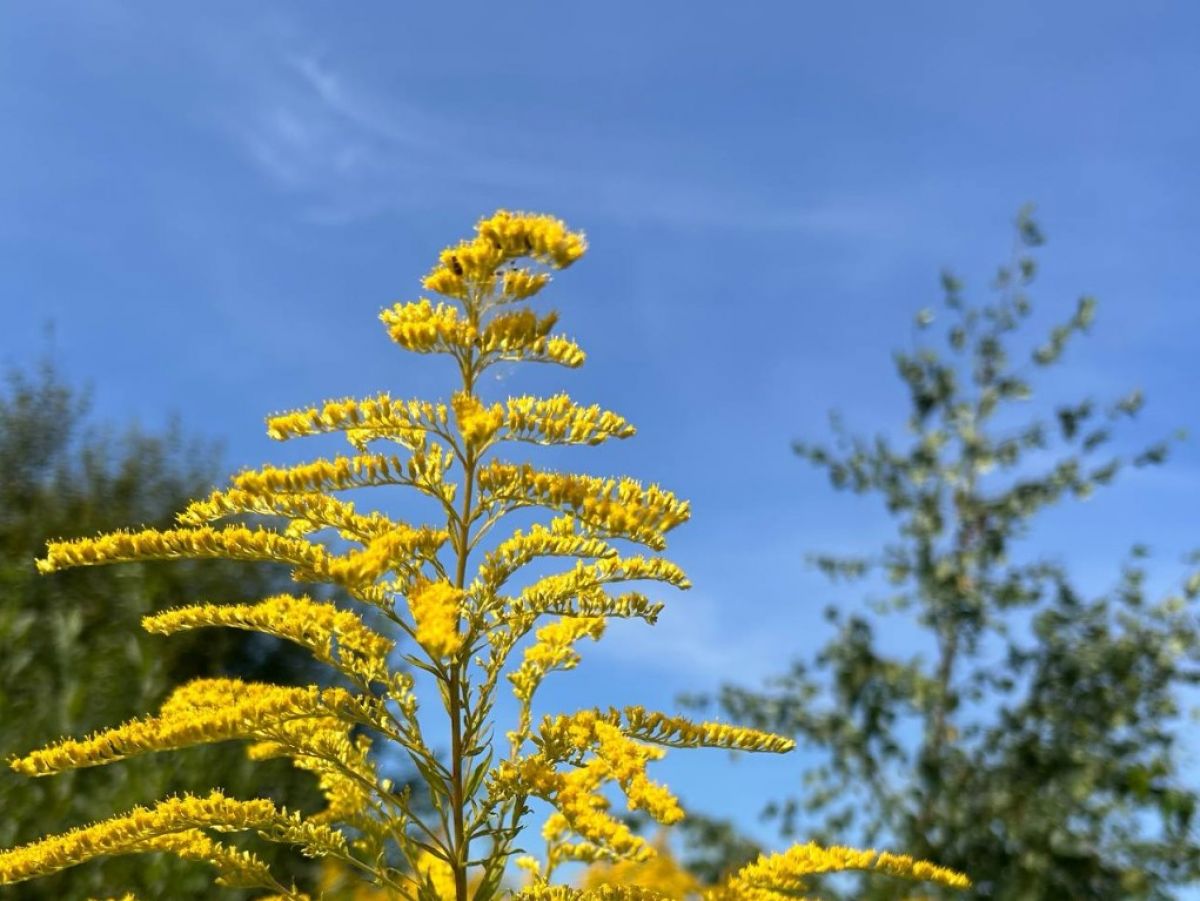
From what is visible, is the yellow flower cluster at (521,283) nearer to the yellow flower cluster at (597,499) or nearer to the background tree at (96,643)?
the yellow flower cluster at (597,499)

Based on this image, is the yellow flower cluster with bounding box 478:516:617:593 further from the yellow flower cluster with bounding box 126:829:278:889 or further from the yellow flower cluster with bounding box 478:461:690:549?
the yellow flower cluster with bounding box 126:829:278:889

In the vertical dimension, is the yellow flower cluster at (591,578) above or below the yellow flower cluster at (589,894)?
above

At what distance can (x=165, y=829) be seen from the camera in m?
3.76

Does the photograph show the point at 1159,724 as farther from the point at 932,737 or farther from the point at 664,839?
the point at 664,839

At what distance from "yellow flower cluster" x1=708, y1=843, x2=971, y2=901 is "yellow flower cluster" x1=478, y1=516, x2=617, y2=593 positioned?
4.13ft

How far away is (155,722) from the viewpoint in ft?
12.8

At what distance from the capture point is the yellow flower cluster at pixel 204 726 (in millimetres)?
3688

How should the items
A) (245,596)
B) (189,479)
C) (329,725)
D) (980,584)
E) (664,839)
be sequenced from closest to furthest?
(329,725)
(664,839)
(980,584)
(245,596)
(189,479)

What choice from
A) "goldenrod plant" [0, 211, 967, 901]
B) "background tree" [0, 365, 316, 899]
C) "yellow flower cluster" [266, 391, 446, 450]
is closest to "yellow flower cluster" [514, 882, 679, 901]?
"goldenrod plant" [0, 211, 967, 901]

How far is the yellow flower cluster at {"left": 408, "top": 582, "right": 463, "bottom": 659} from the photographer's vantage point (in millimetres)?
3146

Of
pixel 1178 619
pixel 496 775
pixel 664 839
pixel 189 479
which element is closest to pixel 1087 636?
pixel 1178 619

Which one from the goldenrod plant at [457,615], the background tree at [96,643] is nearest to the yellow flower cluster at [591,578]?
the goldenrod plant at [457,615]

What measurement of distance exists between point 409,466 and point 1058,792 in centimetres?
1020

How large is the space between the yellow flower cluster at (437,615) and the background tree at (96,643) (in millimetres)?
6838
